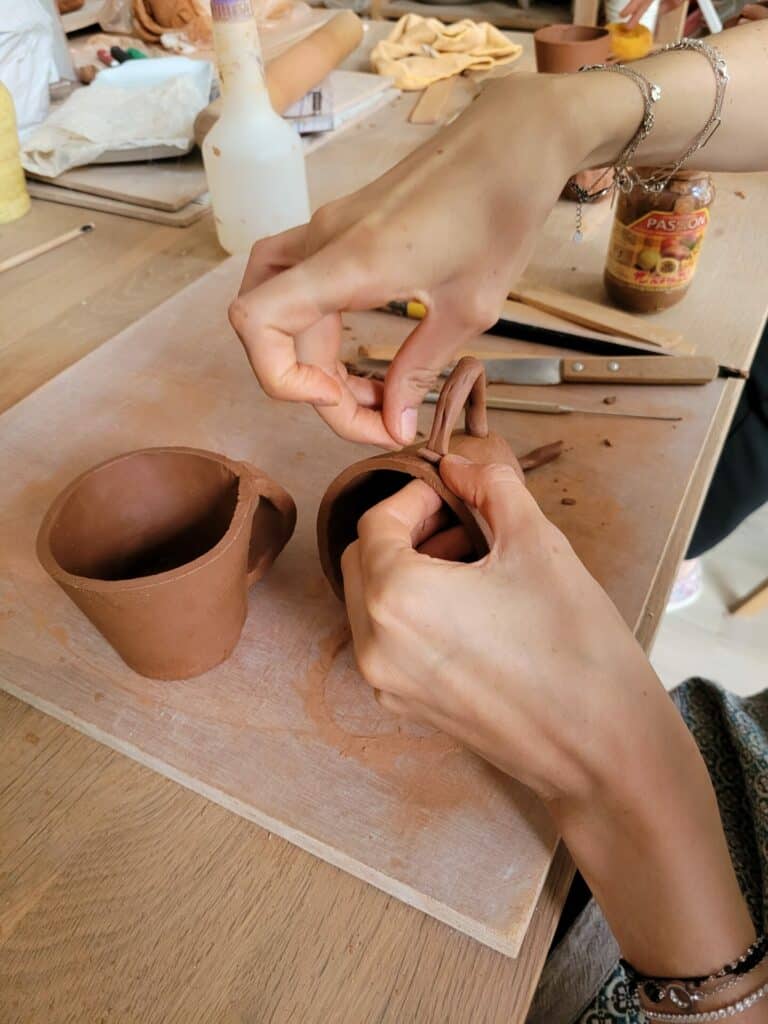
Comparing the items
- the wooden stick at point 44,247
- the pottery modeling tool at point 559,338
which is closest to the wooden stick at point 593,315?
the pottery modeling tool at point 559,338

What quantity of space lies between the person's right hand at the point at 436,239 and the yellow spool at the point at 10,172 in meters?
0.88

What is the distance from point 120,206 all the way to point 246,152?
0.41 meters

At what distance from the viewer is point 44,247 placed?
125 centimetres

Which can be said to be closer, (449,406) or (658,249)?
(449,406)

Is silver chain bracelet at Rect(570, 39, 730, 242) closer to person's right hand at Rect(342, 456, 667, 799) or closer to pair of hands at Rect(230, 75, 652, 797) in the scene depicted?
pair of hands at Rect(230, 75, 652, 797)

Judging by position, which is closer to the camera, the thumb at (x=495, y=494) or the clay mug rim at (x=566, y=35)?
the thumb at (x=495, y=494)

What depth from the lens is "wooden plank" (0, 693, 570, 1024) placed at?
471 millimetres

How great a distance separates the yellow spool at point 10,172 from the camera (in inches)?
48.1

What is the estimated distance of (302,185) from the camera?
1153 millimetres

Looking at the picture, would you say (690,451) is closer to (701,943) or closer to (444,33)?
(701,943)

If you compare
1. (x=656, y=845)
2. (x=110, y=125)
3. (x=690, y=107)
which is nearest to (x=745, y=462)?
(x=690, y=107)

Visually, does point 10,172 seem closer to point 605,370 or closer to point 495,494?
point 605,370

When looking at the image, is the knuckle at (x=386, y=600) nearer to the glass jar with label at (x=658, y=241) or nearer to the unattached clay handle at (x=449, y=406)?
the unattached clay handle at (x=449, y=406)

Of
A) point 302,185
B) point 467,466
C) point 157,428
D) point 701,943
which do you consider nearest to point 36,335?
point 157,428
